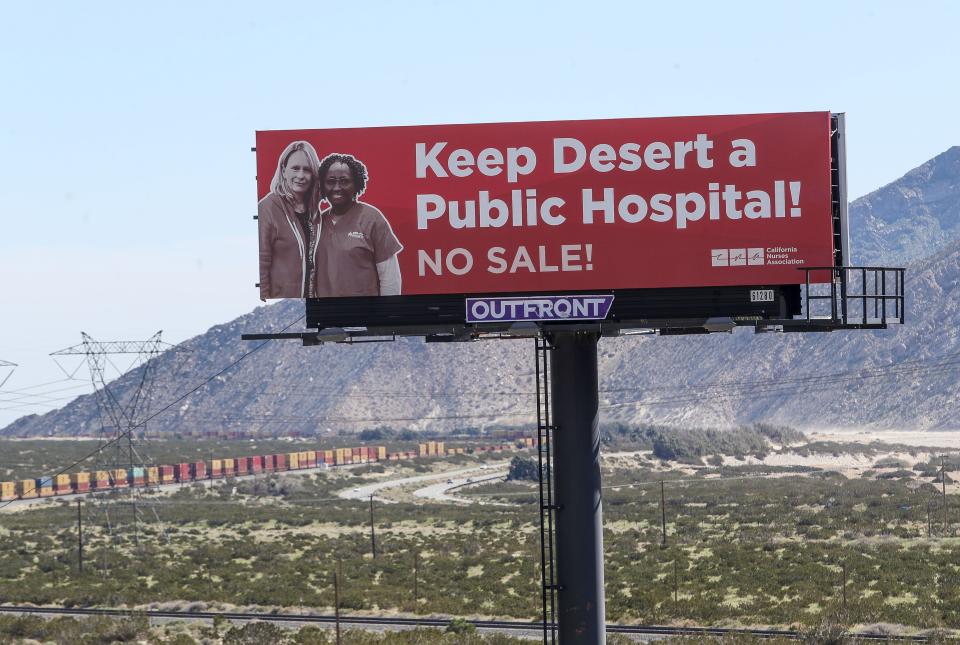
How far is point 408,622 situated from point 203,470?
9614 centimetres

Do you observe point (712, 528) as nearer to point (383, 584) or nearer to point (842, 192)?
point (383, 584)

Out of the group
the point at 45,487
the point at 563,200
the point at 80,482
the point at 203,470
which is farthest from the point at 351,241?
the point at 203,470

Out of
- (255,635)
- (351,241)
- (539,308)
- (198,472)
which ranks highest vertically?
(351,241)

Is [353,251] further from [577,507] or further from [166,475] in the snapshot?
[166,475]

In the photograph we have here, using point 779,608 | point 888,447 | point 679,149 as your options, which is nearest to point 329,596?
point 779,608

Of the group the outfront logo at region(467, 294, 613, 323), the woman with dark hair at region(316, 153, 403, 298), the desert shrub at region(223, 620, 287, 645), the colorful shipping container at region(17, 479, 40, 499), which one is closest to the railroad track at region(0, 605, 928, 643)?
the desert shrub at region(223, 620, 287, 645)

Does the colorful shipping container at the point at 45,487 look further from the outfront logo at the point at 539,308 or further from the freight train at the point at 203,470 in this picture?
the outfront logo at the point at 539,308

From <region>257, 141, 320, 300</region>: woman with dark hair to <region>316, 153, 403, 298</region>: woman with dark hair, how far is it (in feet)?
0.61

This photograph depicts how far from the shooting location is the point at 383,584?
165ft

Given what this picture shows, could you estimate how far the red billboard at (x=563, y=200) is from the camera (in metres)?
21.4

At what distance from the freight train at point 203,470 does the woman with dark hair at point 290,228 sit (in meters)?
71.9

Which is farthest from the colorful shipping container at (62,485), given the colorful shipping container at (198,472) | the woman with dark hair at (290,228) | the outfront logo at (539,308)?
the outfront logo at (539,308)

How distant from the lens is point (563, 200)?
849 inches

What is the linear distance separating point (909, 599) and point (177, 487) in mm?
90570
